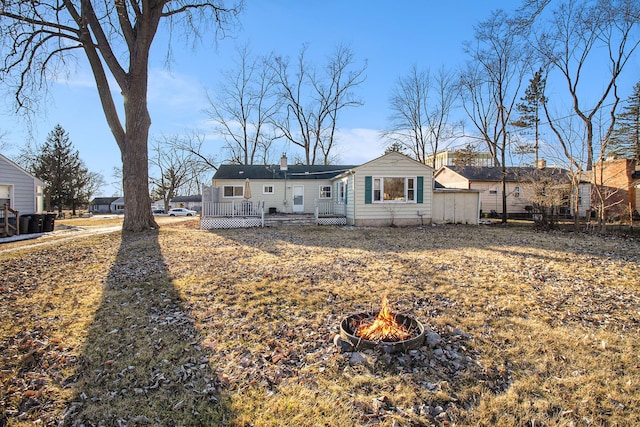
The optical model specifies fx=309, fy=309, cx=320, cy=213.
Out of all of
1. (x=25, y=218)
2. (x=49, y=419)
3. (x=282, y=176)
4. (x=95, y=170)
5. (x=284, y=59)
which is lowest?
(x=49, y=419)

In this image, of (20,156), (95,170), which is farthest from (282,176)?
(95,170)

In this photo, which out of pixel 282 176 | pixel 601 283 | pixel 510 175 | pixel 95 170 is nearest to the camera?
pixel 601 283

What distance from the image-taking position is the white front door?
21.8 metres

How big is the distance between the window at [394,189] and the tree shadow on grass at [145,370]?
12.4 metres

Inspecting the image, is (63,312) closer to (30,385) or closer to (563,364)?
(30,385)

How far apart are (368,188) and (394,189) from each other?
149cm

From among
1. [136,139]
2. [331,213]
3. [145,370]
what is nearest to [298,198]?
[331,213]

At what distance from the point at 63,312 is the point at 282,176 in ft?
58.1

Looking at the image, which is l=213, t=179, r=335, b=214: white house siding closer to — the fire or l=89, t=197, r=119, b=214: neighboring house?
the fire

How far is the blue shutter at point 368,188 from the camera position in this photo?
630 inches

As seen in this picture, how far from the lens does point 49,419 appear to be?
8.42 feet

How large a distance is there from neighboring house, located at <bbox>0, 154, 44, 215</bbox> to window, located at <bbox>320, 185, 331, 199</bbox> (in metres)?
16.3

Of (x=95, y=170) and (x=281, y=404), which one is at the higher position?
(x=95, y=170)

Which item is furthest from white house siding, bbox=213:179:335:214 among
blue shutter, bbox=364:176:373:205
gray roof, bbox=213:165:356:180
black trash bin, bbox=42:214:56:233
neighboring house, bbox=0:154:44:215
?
neighboring house, bbox=0:154:44:215
